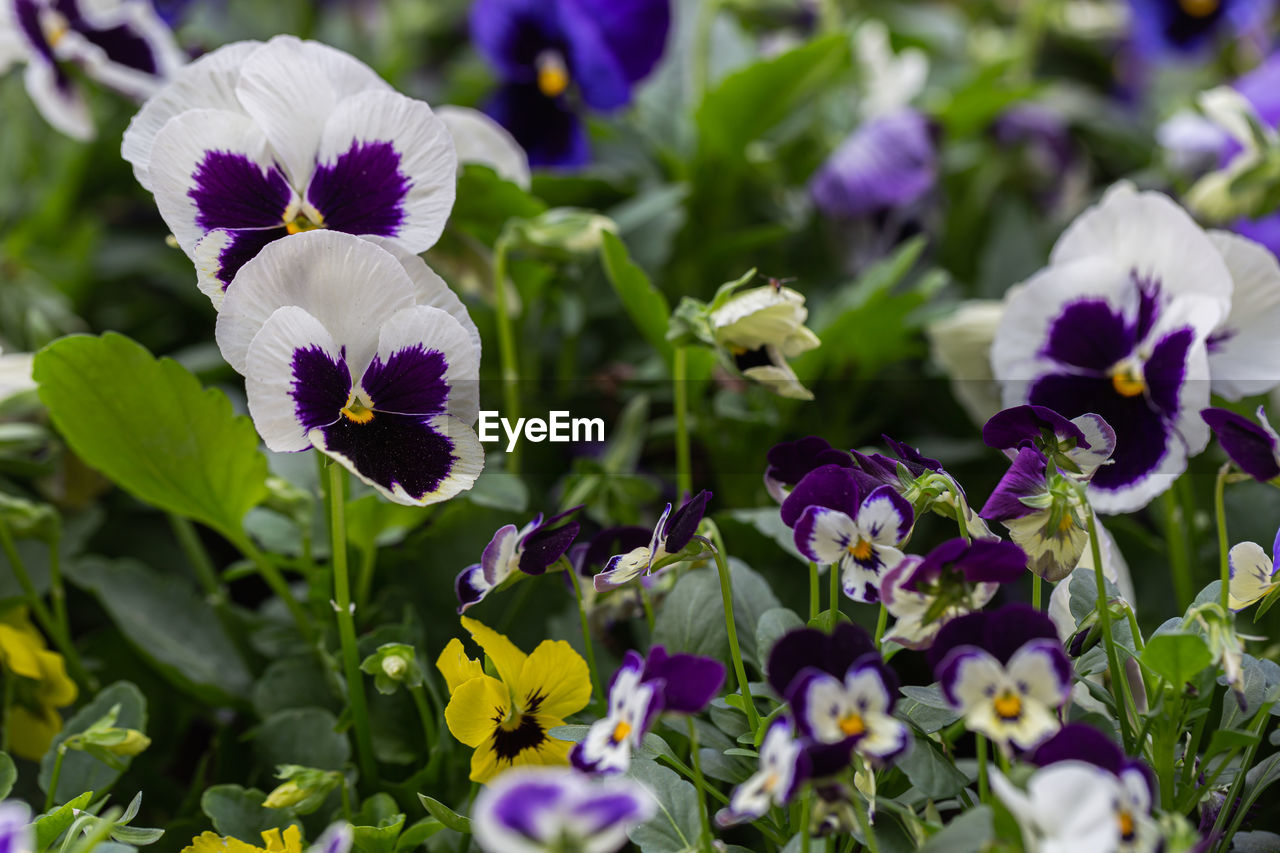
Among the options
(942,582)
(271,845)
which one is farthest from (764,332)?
(271,845)

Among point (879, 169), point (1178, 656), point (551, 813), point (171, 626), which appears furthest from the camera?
point (879, 169)

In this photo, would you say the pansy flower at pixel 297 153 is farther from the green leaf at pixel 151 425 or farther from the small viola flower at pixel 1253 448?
the small viola flower at pixel 1253 448

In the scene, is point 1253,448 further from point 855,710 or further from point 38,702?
point 38,702

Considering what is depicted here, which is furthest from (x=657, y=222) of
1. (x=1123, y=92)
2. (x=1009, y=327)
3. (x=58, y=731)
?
(x=1123, y=92)

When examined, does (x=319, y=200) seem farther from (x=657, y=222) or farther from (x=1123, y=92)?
(x=1123, y=92)

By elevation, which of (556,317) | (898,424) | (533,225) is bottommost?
(898,424)

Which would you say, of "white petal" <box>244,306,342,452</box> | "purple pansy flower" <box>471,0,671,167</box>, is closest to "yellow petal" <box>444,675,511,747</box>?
"white petal" <box>244,306,342,452</box>

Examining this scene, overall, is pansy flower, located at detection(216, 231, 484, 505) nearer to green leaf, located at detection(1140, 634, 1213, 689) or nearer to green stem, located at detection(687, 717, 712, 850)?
green stem, located at detection(687, 717, 712, 850)
